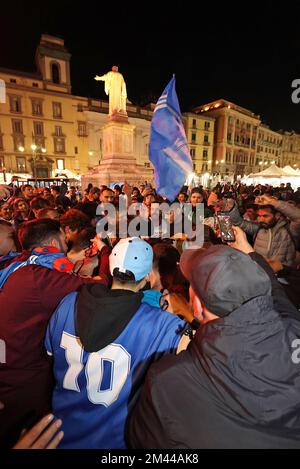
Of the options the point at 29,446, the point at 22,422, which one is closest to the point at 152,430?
the point at 29,446

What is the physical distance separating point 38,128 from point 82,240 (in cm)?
4282

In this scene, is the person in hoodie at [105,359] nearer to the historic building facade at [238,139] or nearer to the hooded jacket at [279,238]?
the hooded jacket at [279,238]

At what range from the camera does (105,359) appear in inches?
55.4

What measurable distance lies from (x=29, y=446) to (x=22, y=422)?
1.89ft

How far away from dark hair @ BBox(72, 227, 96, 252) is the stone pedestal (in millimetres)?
14132

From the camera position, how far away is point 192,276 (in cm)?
121

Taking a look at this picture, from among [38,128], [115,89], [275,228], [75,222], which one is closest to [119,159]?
[115,89]

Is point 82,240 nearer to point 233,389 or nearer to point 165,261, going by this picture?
point 165,261

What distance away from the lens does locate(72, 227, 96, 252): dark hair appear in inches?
130

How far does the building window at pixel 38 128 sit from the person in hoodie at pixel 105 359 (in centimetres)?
4443

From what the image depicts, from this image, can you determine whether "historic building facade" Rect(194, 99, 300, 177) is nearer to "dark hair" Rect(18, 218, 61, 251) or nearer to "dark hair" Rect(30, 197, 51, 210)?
"dark hair" Rect(30, 197, 51, 210)

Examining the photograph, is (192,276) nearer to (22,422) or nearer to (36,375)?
(36,375)

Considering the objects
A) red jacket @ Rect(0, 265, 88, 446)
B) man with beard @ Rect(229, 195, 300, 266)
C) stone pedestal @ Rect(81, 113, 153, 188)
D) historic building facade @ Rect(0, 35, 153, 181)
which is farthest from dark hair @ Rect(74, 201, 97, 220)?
historic building facade @ Rect(0, 35, 153, 181)

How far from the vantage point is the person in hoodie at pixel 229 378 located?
38.5 inches
